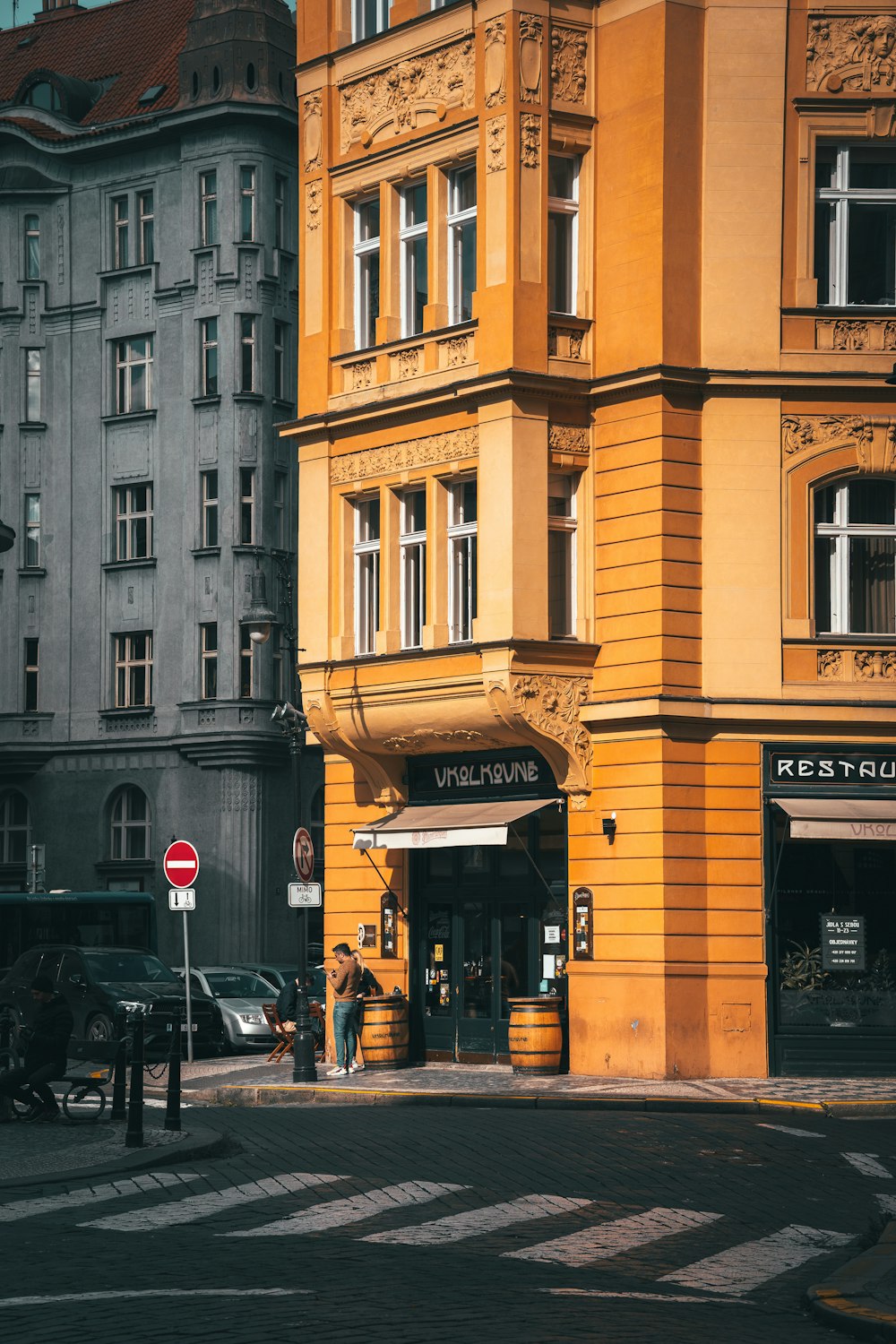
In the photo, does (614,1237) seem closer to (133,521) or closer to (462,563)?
(462,563)

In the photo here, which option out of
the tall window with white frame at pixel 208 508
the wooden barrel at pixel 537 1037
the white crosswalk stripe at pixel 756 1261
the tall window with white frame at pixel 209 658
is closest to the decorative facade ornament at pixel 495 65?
the wooden barrel at pixel 537 1037

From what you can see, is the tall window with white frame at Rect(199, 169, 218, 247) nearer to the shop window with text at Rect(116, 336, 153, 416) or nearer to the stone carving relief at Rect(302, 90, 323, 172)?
the shop window with text at Rect(116, 336, 153, 416)

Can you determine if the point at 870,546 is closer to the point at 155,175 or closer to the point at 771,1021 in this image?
the point at 771,1021

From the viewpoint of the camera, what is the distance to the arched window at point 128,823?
2094 inches

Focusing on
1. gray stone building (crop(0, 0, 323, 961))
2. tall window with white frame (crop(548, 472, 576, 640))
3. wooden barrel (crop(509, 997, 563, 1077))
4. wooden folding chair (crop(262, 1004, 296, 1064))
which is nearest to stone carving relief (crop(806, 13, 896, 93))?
tall window with white frame (crop(548, 472, 576, 640))

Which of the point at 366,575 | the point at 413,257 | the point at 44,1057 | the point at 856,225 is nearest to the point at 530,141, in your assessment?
the point at 413,257

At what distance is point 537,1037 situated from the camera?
27125 millimetres

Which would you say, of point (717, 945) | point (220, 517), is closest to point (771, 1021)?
point (717, 945)

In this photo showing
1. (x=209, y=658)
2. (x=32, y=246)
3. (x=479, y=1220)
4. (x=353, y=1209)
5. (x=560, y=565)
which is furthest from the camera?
(x=32, y=246)

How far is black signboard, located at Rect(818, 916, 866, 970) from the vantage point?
2686cm

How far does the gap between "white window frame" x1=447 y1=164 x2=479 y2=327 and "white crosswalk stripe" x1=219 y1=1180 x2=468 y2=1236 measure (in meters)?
16.0

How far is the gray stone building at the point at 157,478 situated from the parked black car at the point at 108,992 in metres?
16.5

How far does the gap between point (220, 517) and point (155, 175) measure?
9477mm

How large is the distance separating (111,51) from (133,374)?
11.9 metres
